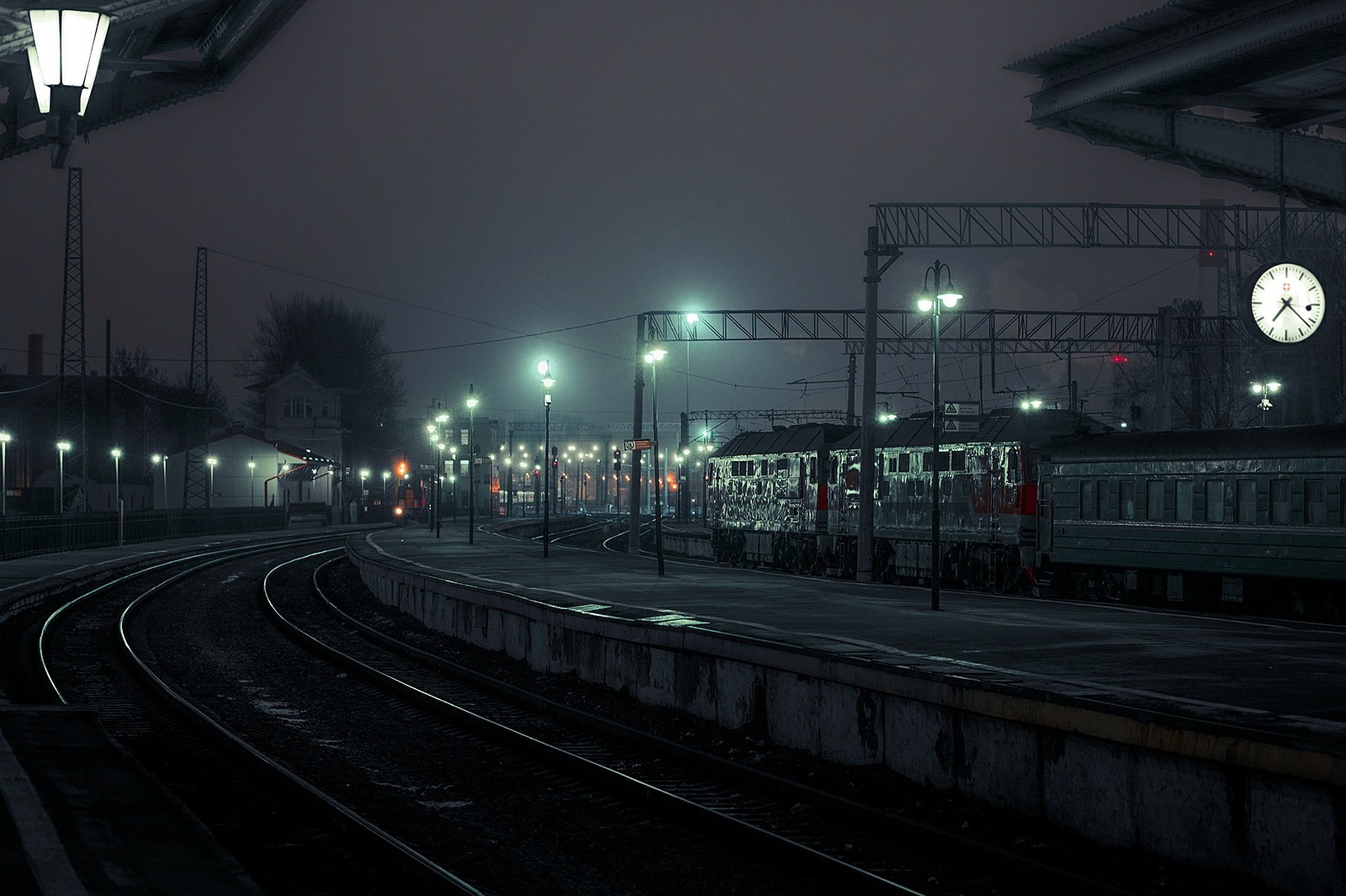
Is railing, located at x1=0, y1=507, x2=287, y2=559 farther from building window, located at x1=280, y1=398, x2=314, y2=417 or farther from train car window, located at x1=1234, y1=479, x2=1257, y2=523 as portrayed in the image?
train car window, located at x1=1234, y1=479, x2=1257, y2=523

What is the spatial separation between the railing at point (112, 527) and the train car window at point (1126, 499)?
32.1 m

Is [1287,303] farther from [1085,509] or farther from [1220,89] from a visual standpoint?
[1085,509]

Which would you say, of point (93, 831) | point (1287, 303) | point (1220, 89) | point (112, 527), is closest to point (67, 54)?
point (93, 831)

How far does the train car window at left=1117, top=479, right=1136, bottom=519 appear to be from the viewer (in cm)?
2625

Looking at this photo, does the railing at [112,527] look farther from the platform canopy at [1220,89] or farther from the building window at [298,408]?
the platform canopy at [1220,89]

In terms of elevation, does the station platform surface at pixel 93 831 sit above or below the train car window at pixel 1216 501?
below

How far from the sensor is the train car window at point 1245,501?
2361cm

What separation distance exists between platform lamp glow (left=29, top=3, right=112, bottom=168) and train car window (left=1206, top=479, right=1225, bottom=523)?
70.5 feet

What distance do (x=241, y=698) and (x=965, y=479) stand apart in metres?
19.9

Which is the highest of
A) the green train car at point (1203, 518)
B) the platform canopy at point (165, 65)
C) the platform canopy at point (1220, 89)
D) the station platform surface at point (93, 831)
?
the platform canopy at point (165, 65)

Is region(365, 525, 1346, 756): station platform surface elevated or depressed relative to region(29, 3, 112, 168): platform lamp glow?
depressed

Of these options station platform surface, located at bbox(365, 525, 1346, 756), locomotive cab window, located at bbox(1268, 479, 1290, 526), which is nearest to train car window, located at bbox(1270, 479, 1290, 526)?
locomotive cab window, located at bbox(1268, 479, 1290, 526)

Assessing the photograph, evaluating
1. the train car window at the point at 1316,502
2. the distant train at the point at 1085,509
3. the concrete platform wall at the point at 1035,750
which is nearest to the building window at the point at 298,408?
the distant train at the point at 1085,509

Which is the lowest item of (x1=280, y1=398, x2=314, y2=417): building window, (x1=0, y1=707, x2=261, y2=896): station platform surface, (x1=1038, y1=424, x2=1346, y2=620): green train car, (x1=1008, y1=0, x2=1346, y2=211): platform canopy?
(x1=0, y1=707, x2=261, y2=896): station platform surface
